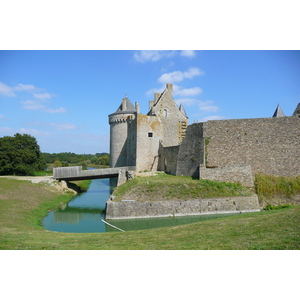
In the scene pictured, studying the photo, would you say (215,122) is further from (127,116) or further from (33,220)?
(33,220)

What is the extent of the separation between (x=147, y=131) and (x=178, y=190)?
32.7 feet

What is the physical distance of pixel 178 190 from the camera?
64.1 ft

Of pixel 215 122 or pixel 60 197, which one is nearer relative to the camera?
pixel 215 122

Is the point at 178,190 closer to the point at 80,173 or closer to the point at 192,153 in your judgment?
the point at 192,153

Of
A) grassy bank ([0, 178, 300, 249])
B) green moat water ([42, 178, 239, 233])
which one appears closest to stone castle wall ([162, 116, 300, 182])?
green moat water ([42, 178, 239, 233])

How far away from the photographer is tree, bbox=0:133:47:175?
3784 cm

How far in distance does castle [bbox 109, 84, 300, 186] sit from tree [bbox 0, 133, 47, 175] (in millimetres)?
18681

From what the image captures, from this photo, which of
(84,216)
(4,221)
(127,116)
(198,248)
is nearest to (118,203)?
(84,216)

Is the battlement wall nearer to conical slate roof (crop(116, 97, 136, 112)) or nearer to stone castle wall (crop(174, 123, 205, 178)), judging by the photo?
stone castle wall (crop(174, 123, 205, 178))

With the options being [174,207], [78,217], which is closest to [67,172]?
[78,217]

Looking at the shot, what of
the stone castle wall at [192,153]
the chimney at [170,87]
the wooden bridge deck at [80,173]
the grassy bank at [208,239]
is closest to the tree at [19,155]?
the wooden bridge deck at [80,173]

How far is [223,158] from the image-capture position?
73.8 ft

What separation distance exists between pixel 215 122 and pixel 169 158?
6.28 meters

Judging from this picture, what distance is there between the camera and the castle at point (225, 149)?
2122 centimetres
